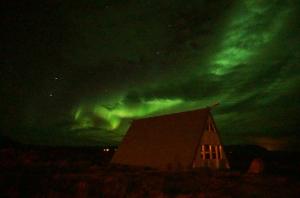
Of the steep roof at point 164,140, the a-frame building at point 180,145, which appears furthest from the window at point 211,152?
the steep roof at point 164,140

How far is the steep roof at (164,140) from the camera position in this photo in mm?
27938

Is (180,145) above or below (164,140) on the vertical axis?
below

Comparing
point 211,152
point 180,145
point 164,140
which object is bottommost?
point 211,152

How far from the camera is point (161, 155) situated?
29812 millimetres

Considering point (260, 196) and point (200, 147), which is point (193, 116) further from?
point (260, 196)

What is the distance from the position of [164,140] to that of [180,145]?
2794mm

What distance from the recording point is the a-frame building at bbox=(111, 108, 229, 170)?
2755 centimetres

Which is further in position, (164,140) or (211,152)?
(164,140)

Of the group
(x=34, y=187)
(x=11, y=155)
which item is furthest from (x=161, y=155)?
(x=11, y=155)

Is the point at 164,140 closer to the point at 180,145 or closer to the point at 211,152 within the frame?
the point at 180,145

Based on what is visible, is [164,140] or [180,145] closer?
[180,145]

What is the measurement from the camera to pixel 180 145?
2866 cm

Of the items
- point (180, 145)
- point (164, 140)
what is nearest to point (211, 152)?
point (180, 145)

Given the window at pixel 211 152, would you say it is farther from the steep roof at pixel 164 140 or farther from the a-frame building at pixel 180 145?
the steep roof at pixel 164 140
